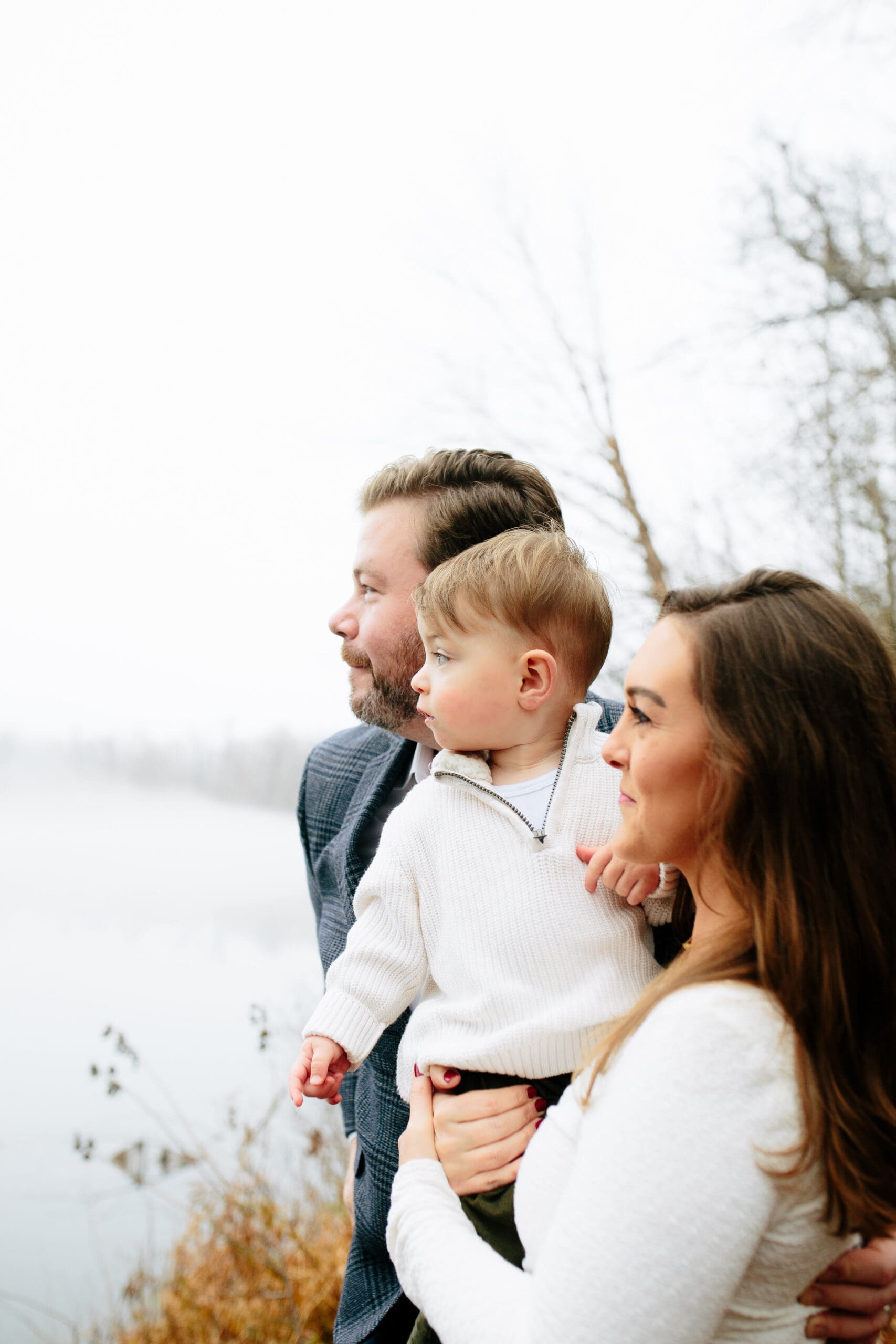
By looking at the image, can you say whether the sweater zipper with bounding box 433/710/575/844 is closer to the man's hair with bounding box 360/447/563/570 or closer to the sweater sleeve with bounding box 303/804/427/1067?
the sweater sleeve with bounding box 303/804/427/1067

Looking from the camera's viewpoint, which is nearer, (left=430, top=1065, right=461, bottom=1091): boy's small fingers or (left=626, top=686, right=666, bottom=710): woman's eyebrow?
(left=626, top=686, right=666, bottom=710): woman's eyebrow

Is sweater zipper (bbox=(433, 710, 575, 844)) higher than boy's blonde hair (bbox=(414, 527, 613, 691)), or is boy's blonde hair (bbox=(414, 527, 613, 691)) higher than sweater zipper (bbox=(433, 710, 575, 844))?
boy's blonde hair (bbox=(414, 527, 613, 691))

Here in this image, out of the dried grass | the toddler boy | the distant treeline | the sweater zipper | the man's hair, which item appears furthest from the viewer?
the distant treeline

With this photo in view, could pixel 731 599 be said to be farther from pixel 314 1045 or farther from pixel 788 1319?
pixel 314 1045

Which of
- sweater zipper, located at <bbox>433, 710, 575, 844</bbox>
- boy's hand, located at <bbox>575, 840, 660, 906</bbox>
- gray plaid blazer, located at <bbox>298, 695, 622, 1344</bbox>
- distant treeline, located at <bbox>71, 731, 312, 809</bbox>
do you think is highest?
sweater zipper, located at <bbox>433, 710, 575, 844</bbox>

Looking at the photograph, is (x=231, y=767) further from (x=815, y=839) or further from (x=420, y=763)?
(x=815, y=839)

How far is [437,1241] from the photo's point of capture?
1020mm

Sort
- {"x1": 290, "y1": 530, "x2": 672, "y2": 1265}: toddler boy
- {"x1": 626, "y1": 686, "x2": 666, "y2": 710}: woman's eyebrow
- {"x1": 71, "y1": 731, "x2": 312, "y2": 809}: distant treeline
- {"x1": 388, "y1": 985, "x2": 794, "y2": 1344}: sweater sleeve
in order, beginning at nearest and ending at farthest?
{"x1": 388, "y1": 985, "x2": 794, "y2": 1344}: sweater sleeve < {"x1": 626, "y1": 686, "x2": 666, "y2": 710}: woman's eyebrow < {"x1": 290, "y1": 530, "x2": 672, "y2": 1265}: toddler boy < {"x1": 71, "y1": 731, "x2": 312, "y2": 809}: distant treeline

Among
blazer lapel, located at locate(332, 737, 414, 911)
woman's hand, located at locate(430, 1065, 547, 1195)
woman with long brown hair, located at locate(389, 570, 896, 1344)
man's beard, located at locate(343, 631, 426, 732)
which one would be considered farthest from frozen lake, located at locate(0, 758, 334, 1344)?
woman with long brown hair, located at locate(389, 570, 896, 1344)

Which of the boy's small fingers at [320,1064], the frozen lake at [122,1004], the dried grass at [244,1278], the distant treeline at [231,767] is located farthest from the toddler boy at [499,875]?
the distant treeline at [231,767]

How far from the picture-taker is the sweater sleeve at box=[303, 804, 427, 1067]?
1.30 meters

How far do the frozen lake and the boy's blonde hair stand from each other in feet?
9.00

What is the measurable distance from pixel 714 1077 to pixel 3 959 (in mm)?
4510

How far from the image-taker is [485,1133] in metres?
1.17
